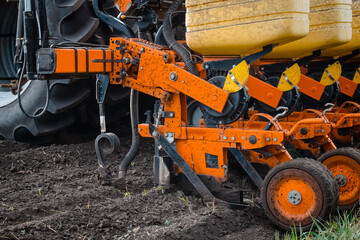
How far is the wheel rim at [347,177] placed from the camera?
4359mm

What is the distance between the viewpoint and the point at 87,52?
4.33 metres

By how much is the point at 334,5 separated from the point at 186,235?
2.53m

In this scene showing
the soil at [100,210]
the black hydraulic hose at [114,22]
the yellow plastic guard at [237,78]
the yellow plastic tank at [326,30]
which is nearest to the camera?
the soil at [100,210]

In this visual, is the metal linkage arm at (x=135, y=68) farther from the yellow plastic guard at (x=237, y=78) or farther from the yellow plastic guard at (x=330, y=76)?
the yellow plastic guard at (x=330, y=76)

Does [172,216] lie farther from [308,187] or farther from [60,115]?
[60,115]

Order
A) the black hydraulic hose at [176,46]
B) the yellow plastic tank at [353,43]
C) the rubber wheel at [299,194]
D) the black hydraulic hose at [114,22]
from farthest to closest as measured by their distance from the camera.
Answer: the yellow plastic tank at [353,43]
the black hydraulic hose at [114,22]
the black hydraulic hose at [176,46]
the rubber wheel at [299,194]

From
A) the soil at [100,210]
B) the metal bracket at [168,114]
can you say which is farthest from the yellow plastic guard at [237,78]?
the soil at [100,210]

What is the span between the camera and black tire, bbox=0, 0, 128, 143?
5055 mm

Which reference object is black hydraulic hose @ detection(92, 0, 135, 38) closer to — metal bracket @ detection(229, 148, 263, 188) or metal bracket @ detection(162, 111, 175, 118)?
metal bracket @ detection(162, 111, 175, 118)

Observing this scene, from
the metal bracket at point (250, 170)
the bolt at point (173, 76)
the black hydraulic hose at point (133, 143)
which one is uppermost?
the bolt at point (173, 76)

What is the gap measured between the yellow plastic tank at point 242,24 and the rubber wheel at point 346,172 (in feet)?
3.13

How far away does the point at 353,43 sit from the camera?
19.5ft

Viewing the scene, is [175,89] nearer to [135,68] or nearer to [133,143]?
[135,68]

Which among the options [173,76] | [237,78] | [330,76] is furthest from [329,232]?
[330,76]
